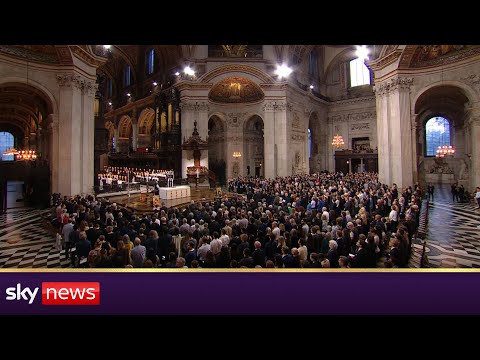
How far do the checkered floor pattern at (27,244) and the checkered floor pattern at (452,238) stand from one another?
9.37 m

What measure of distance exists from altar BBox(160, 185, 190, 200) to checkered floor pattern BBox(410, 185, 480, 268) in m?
11.0

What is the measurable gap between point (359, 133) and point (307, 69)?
8.92m

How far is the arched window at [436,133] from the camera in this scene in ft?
80.8

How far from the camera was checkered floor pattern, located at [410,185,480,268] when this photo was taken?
730cm

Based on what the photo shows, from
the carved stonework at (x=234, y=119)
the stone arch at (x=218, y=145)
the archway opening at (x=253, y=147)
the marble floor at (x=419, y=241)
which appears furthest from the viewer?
the archway opening at (x=253, y=147)

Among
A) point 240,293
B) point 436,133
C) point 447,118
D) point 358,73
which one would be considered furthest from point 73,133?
point 358,73

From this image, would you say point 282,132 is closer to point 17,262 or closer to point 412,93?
point 412,93

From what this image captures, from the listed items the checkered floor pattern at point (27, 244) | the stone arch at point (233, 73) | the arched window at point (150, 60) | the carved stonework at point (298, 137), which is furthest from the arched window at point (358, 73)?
the checkered floor pattern at point (27, 244)

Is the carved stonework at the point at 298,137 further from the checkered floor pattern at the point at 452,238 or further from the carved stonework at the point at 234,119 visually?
the checkered floor pattern at the point at 452,238

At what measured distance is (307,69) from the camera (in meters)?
30.5

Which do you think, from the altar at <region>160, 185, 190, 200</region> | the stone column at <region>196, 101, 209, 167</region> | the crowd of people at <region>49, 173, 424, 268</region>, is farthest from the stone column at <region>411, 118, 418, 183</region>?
the stone column at <region>196, 101, 209, 167</region>

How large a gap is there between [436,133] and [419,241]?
68.5ft

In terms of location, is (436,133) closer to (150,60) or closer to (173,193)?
(173,193)

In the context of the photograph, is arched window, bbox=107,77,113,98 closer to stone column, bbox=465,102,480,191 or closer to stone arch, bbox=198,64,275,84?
stone arch, bbox=198,64,275,84
